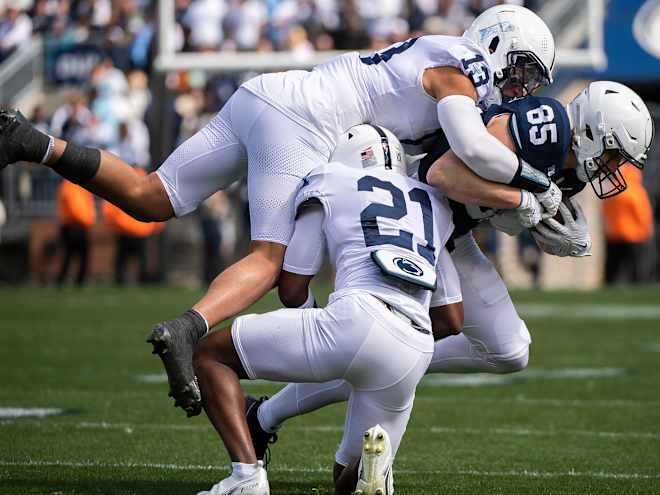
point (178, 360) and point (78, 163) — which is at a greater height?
point (78, 163)

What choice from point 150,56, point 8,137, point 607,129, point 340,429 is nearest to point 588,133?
point 607,129

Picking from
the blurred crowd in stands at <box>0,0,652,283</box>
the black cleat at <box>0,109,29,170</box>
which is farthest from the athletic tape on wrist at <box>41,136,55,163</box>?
the blurred crowd in stands at <box>0,0,652,283</box>

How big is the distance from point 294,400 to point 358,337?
3.13 ft

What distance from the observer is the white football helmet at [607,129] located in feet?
16.1

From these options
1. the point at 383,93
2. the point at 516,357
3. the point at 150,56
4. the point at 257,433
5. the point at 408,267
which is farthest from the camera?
the point at 150,56

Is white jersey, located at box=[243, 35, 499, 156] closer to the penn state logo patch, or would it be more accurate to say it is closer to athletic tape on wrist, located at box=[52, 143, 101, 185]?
athletic tape on wrist, located at box=[52, 143, 101, 185]

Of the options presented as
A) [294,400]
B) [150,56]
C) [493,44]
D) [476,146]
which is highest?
[493,44]

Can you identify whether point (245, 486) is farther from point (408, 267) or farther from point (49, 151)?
point (49, 151)

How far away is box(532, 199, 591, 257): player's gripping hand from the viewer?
509 cm

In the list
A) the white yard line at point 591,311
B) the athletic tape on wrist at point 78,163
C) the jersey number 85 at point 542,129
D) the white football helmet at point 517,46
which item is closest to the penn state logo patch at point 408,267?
the jersey number 85 at point 542,129

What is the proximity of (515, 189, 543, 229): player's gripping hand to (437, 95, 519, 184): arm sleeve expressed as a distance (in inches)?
3.5

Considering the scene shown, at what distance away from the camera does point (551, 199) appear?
493cm

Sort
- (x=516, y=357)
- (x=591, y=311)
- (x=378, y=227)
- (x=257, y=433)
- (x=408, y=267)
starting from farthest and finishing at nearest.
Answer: (x=591, y=311)
(x=516, y=357)
(x=257, y=433)
(x=378, y=227)
(x=408, y=267)

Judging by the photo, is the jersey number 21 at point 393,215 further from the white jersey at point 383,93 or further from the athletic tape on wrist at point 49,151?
the athletic tape on wrist at point 49,151
